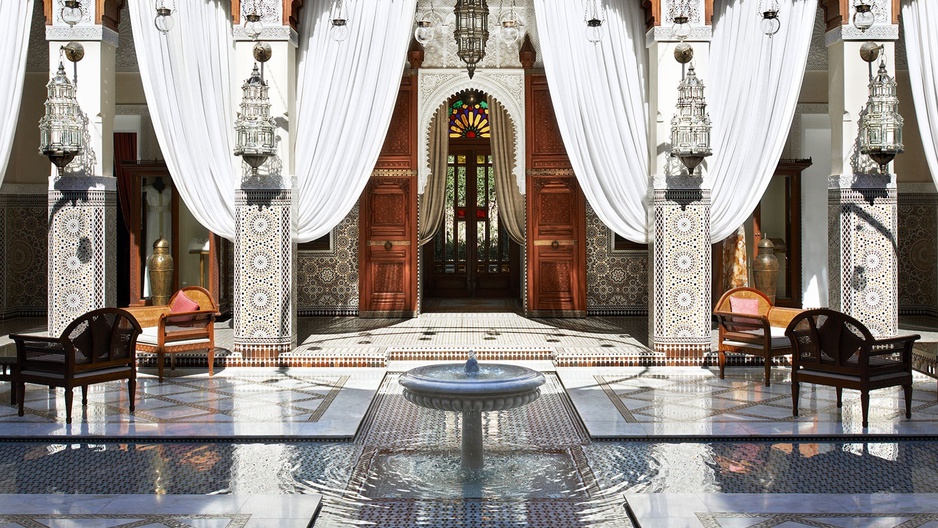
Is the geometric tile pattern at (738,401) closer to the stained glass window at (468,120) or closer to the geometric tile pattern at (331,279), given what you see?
the geometric tile pattern at (331,279)

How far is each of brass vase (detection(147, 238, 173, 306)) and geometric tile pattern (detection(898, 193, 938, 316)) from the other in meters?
5.02

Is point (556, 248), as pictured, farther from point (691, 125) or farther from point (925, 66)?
point (925, 66)

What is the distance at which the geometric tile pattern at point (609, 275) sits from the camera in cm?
619

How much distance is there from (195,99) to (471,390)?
2.62 metres

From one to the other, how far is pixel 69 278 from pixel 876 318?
404 cm

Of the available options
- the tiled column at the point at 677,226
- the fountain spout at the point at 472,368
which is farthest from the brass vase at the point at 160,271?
the fountain spout at the point at 472,368

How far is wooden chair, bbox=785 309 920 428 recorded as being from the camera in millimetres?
3152

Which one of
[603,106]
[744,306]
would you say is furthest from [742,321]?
[603,106]

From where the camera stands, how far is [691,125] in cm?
427

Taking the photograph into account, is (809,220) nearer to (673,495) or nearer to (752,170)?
(752,170)

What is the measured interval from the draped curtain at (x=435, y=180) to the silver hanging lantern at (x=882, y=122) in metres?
2.91

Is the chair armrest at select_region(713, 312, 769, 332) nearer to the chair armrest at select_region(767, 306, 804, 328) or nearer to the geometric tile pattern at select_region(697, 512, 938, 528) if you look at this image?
the chair armrest at select_region(767, 306, 804, 328)

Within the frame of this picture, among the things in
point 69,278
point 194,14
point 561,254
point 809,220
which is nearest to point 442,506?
point 69,278

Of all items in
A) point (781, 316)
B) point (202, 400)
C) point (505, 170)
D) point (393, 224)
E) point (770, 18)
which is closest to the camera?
point (202, 400)
